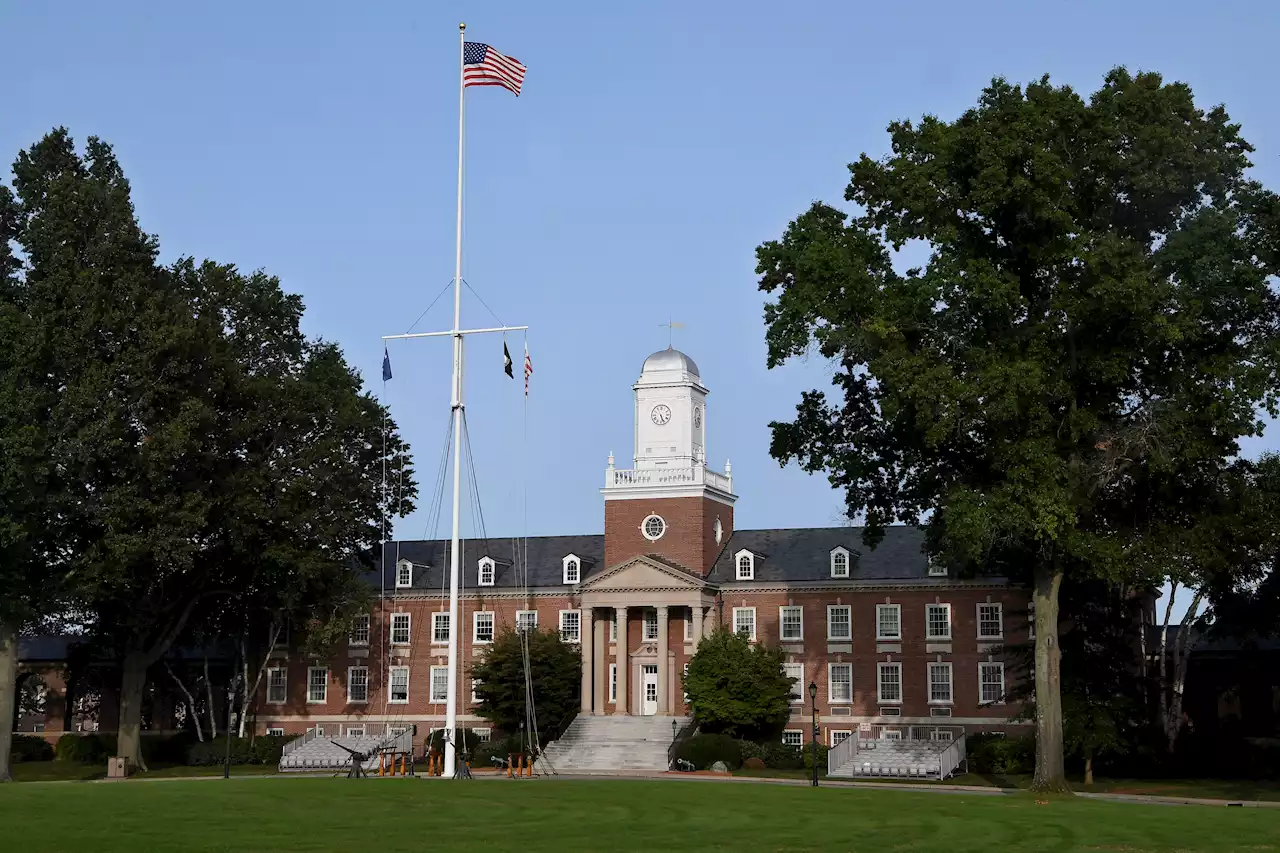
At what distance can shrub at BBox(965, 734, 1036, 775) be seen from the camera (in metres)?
56.3

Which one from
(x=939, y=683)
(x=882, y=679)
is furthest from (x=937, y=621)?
(x=882, y=679)

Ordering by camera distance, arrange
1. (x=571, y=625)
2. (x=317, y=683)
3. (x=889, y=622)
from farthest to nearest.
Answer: (x=317, y=683), (x=571, y=625), (x=889, y=622)

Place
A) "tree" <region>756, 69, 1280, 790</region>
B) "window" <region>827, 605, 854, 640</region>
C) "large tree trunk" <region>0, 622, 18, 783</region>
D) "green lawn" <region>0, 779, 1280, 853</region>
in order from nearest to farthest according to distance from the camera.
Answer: "green lawn" <region>0, 779, 1280, 853</region>
"tree" <region>756, 69, 1280, 790</region>
"large tree trunk" <region>0, 622, 18, 783</region>
"window" <region>827, 605, 854, 640</region>

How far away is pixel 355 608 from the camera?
67.2 meters

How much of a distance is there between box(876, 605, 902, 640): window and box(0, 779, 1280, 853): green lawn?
2753 centimetres

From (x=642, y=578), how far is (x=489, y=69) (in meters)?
28.4

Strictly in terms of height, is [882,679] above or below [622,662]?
below

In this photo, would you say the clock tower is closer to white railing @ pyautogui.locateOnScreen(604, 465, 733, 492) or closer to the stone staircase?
white railing @ pyautogui.locateOnScreen(604, 465, 733, 492)

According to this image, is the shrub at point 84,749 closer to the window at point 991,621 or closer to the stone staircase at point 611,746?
the stone staircase at point 611,746

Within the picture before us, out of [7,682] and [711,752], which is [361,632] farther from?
[7,682]

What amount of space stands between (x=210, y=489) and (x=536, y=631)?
18.0 meters

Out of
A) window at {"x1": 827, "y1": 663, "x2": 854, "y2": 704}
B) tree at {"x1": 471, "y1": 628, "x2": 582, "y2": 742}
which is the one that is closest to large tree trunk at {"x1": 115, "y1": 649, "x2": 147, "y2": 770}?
tree at {"x1": 471, "y1": 628, "x2": 582, "y2": 742}

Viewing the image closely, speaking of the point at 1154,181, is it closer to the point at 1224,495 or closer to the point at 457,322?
the point at 1224,495

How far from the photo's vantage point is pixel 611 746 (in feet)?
211
